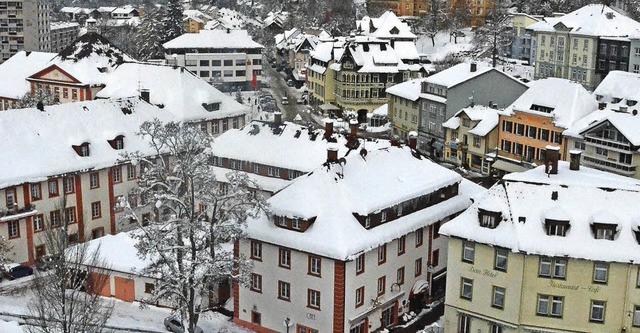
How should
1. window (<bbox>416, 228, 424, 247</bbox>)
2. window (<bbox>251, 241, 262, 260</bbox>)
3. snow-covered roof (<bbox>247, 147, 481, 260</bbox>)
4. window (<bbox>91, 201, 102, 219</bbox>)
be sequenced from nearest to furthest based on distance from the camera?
1. snow-covered roof (<bbox>247, 147, 481, 260</bbox>)
2. window (<bbox>251, 241, 262, 260</bbox>)
3. window (<bbox>416, 228, 424, 247</bbox>)
4. window (<bbox>91, 201, 102, 219</bbox>)

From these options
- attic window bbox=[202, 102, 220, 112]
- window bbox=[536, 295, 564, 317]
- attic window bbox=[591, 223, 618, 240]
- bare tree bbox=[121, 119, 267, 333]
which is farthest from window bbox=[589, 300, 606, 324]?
attic window bbox=[202, 102, 220, 112]

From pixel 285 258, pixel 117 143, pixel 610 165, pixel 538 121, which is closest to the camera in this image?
pixel 285 258

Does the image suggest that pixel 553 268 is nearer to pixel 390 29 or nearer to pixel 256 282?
pixel 256 282

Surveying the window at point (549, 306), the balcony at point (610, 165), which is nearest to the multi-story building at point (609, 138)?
the balcony at point (610, 165)

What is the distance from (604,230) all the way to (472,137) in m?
44.6

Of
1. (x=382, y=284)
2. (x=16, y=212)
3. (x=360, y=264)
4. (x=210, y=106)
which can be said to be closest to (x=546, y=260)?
(x=360, y=264)

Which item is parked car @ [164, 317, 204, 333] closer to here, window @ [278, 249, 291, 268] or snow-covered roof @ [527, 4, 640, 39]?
window @ [278, 249, 291, 268]

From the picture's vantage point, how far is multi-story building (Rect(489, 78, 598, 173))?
75562 mm

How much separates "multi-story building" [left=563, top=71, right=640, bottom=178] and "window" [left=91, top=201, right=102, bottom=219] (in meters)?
42.7

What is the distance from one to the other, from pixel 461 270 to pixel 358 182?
8450 millimetres

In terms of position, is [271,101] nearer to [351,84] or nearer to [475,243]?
[351,84]

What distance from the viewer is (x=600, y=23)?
10669 cm

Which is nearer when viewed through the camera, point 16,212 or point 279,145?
point 16,212

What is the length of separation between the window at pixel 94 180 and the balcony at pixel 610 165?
143 feet
